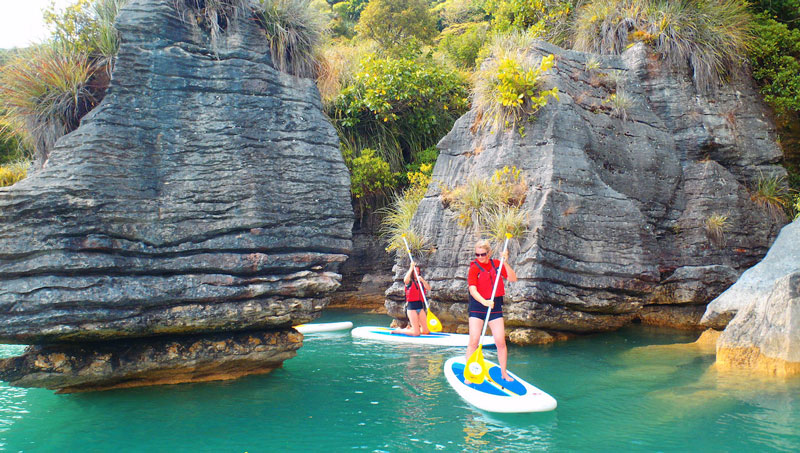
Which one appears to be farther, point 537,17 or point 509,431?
point 537,17

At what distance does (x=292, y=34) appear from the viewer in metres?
7.53

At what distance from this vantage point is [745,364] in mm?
6402

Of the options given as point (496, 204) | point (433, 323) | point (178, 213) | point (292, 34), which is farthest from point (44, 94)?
point (496, 204)

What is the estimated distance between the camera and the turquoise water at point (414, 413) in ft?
15.1

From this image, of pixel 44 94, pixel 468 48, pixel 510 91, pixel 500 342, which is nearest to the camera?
pixel 500 342

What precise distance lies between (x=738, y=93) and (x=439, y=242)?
644 cm

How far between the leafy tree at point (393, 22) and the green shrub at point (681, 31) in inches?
234

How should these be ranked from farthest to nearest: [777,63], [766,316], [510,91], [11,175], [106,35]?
[11,175], [777,63], [510,91], [106,35], [766,316]

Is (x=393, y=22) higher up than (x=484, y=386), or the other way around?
(x=393, y=22)

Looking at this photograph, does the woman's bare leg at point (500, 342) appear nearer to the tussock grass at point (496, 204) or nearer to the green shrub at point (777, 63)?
the tussock grass at point (496, 204)

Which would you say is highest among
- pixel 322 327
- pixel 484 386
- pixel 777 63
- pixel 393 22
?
pixel 393 22

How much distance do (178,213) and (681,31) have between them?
9636 mm

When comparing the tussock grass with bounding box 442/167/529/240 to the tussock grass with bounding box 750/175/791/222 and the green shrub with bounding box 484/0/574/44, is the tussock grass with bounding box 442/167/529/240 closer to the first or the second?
the tussock grass with bounding box 750/175/791/222

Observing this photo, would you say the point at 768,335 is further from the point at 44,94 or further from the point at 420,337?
the point at 44,94
